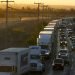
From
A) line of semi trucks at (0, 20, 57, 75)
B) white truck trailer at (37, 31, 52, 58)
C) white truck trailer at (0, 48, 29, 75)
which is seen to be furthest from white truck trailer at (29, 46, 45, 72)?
white truck trailer at (37, 31, 52, 58)

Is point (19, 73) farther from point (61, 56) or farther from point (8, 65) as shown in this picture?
point (61, 56)

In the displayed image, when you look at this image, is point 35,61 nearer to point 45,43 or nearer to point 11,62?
point 11,62

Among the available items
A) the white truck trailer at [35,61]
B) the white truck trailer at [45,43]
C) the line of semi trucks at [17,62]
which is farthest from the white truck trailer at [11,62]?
the white truck trailer at [45,43]

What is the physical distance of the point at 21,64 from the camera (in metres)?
23.0

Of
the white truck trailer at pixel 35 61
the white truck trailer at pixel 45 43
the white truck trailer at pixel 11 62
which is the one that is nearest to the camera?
the white truck trailer at pixel 11 62

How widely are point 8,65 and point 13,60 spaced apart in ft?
1.22

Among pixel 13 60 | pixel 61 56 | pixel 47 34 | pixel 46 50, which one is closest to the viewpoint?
pixel 13 60

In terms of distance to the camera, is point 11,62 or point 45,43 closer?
point 11,62

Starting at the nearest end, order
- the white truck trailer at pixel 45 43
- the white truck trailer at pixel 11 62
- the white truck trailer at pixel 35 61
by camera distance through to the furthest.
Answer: the white truck trailer at pixel 11 62
the white truck trailer at pixel 35 61
the white truck trailer at pixel 45 43

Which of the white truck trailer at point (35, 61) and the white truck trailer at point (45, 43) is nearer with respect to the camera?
the white truck trailer at point (35, 61)

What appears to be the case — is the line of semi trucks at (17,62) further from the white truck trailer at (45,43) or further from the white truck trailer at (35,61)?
the white truck trailer at (45,43)

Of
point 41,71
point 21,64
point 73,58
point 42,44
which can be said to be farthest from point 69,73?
point 42,44

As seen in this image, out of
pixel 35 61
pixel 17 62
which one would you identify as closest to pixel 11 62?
pixel 17 62

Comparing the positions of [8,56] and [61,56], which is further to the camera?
[61,56]
